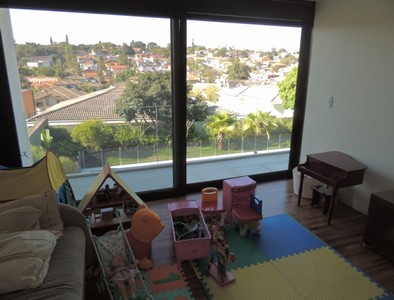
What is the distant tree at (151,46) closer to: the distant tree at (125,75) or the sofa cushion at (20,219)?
the distant tree at (125,75)

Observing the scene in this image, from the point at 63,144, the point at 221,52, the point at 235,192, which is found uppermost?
the point at 221,52

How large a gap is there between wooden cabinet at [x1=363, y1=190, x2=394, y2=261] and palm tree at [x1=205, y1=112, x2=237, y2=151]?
187cm

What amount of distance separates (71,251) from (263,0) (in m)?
3.21

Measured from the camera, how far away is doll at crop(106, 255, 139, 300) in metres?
1.87

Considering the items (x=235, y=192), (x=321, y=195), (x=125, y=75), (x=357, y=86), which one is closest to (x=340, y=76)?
(x=357, y=86)

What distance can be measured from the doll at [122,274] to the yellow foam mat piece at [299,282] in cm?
55

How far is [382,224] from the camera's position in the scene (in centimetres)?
235

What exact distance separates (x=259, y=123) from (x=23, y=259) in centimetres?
314

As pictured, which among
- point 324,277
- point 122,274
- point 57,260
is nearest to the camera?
point 57,260

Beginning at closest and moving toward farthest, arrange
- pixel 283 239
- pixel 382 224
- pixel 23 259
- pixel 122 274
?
pixel 23 259
pixel 122 274
pixel 382 224
pixel 283 239

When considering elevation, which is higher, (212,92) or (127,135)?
(212,92)

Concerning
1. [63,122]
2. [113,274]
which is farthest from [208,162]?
[113,274]

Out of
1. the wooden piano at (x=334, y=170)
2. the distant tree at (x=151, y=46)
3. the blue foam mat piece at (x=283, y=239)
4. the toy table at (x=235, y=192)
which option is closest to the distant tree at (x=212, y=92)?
the distant tree at (x=151, y=46)

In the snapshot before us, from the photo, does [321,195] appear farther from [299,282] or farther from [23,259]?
[23,259]
